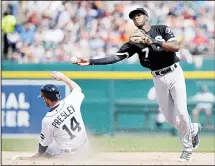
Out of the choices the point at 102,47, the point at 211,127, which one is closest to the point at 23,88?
the point at 102,47

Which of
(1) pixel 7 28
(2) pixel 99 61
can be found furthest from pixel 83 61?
(1) pixel 7 28

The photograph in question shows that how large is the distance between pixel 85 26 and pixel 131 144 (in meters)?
4.47

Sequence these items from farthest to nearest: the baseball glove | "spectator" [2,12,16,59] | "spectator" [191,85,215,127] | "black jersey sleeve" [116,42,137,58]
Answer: "spectator" [2,12,16,59] < "spectator" [191,85,215,127] < "black jersey sleeve" [116,42,137,58] < the baseball glove

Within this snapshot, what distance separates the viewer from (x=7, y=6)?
16.5m

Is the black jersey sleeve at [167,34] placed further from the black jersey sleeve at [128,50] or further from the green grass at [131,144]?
the green grass at [131,144]

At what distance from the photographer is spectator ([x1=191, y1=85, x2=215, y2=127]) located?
13492mm

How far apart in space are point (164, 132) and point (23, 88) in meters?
2.84

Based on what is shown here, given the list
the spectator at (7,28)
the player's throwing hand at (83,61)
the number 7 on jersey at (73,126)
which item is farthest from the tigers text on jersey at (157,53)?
the spectator at (7,28)

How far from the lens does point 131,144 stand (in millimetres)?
12359

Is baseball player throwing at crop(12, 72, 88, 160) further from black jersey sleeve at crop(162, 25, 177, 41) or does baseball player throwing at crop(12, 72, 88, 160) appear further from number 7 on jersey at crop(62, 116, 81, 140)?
black jersey sleeve at crop(162, 25, 177, 41)

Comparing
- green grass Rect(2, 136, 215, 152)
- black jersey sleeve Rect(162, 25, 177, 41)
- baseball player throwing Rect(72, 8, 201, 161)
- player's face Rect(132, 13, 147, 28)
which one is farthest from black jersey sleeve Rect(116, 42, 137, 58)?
green grass Rect(2, 136, 215, 152)

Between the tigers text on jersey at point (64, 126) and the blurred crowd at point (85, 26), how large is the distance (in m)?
5.97

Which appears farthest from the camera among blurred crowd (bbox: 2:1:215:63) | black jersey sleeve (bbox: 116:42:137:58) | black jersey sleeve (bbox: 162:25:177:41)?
blurred crowd (bbox: 2:1:215:63)

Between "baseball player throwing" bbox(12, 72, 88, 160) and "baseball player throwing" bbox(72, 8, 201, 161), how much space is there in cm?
57
